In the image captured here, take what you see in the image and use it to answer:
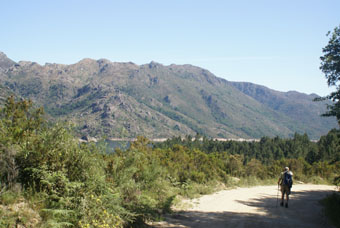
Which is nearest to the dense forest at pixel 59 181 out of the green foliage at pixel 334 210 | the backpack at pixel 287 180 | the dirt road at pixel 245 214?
the dirt road at pixel 245 214

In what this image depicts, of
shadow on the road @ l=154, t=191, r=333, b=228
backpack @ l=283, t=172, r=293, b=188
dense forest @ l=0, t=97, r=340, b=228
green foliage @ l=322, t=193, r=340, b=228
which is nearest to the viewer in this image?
dense forest @ l=0, t=97, r=340, b=228

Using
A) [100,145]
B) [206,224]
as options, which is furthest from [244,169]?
[100,145]

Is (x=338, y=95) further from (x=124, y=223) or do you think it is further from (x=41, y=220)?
(x=41, y=220)

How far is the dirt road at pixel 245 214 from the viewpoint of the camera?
8.19 m

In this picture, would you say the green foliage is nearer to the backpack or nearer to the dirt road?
the dirt road

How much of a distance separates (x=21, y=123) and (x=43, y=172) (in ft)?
8.21

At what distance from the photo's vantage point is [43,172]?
18.4 ft

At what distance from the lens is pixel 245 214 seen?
9516 mm

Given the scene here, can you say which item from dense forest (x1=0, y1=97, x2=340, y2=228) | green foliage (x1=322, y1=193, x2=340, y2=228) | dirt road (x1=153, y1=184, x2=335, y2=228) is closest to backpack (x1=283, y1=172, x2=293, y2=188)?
dirt road (x1=153, y1=184, x2=335, y2=228)

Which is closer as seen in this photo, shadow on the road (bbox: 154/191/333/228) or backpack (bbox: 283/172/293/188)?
shadow on the road (bbox: 154/191/333/228)

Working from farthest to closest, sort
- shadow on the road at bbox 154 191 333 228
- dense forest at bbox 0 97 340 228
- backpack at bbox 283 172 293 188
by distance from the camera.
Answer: backpack at bbox 283 172 293 188
shadow on the road at bbox 154 191 333 228
dense forest at bbox 0 97 340 228

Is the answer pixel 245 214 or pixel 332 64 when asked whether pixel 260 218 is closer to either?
pixel 245 214

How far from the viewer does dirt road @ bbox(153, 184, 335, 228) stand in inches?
322

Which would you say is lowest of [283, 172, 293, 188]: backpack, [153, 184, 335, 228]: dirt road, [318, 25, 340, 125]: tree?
[153, 184, 335, 228]: dirt road
